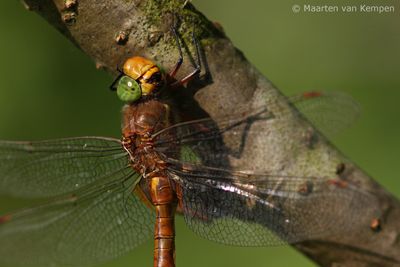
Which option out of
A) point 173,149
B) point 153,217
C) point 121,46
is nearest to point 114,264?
point 153,217

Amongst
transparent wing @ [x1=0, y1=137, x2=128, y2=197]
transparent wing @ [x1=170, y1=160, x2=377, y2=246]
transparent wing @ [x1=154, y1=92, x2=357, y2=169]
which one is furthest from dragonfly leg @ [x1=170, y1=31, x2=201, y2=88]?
transparent wing @ [x1=0, y1=137, x2=128, y2=197]

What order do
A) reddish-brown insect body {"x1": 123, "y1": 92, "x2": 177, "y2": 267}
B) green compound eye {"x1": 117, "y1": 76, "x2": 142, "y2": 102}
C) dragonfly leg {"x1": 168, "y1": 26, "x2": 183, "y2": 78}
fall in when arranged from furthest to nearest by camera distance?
reddish-brown insect body {"x1": 123, "y1": 92, "x2": 177, "y2": 267} → green compound eye {"x1": 117, "y1": 76, "x2": 142, "y2": 102} → dragonfly leg {"x1": 168, "y1": 26, "x2": 183, "y2": 78}

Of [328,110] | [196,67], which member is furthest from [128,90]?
[328,110]

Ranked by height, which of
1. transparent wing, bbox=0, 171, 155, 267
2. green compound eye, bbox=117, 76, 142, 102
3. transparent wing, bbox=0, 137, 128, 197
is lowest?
transparent wing, bbox=0, 171, 155, 267

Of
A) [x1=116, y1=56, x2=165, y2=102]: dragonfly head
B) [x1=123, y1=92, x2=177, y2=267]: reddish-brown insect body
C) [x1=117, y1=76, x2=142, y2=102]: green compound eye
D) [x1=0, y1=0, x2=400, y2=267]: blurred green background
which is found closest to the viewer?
[x1=116, y1=56, x2=165, y2=102]: dragonfly head

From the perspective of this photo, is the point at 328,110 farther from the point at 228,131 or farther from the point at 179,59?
the point at 179,59

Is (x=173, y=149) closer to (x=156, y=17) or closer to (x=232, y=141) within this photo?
(x=232, y=141)

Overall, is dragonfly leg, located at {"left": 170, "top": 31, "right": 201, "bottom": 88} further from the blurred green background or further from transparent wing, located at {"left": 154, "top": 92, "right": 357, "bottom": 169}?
the blurred green background
